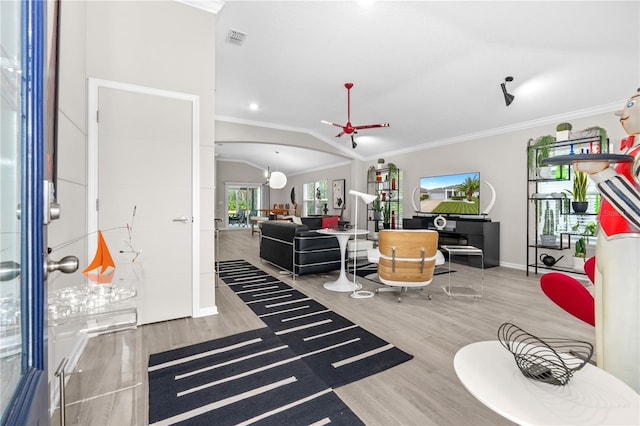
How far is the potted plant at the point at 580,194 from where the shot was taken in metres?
4.11

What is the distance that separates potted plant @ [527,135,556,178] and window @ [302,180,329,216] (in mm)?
6858

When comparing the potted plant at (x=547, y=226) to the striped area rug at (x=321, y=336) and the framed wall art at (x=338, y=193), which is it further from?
the framed wall art at (x=338, y=193)

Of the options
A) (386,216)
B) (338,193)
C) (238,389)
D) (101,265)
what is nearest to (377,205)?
(386,216)

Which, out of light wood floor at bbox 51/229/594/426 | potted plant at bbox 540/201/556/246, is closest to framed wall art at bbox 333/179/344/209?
light wood floor at bbox 51/229/594/426

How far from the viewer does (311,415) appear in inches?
62.0

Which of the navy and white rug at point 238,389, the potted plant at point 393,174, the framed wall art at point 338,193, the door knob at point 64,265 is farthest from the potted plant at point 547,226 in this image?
the framed wall art at point 338,193

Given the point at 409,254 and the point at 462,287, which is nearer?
the point at 409,254

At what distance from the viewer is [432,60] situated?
3.93m

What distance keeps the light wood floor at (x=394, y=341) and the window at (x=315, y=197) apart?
6678 millimetres

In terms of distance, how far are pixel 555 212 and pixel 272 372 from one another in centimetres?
506

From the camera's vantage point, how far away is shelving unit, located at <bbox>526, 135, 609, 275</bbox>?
4.46 m

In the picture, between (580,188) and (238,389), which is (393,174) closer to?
(580,188)

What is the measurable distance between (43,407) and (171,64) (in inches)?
115

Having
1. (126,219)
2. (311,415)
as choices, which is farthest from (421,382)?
(126,219)
